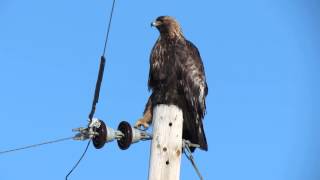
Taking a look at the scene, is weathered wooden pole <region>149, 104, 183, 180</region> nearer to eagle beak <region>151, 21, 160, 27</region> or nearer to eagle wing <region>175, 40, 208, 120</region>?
eagle wing <region>175, 40, 208, 120</region>

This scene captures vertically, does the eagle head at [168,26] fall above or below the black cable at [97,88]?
above

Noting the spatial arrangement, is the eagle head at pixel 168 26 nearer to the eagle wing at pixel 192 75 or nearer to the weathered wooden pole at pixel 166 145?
the eagle wing at pixel 192 75

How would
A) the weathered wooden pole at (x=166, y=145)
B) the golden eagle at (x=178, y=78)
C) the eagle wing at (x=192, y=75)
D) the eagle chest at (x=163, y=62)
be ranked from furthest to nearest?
1. the eagle chest at (x=163, y=62)
2. the eagle wing at (x=192, y=75)
3. the golden eagle at (x=178, y=78)
4. the weathered wooden pole at (x=166, y=145)

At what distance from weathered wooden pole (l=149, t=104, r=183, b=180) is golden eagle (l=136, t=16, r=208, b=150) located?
2.42ft

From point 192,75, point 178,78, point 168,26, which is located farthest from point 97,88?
point 168,26

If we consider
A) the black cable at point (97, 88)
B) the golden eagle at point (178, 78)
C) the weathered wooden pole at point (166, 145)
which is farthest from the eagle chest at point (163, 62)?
the weathered wooden pole at point (166, 145)

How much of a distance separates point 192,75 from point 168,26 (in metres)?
1.10

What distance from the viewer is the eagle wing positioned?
296 inches

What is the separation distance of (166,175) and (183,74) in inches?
108

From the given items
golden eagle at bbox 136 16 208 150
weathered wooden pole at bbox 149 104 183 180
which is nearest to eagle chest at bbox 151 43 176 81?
golden eagle at bbox 136 16 208 150

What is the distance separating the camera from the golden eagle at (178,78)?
6906mm

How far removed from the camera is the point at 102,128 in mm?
5410

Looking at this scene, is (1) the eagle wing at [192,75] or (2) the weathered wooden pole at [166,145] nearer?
(2) the weathered wooden pole at [166,145]

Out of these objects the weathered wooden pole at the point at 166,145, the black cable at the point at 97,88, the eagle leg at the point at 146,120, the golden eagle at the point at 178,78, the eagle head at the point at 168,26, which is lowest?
the weathered wooden pole at the point at 166,145
